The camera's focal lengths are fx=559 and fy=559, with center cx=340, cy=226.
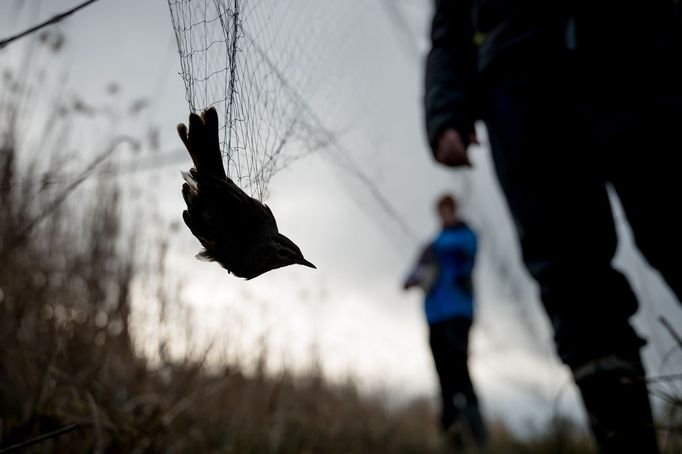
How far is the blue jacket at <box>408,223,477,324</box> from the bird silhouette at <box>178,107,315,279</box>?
3.08 meters

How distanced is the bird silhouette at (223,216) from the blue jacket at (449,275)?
308 centimetres

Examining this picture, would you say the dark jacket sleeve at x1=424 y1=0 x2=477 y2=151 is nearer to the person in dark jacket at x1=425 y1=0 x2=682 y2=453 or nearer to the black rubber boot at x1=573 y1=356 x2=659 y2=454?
the person in dark jacket at x1=425 y1=0 x2=682 y2=453

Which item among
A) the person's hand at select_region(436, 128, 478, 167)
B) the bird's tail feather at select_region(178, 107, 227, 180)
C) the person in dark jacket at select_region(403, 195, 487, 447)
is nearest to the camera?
the bird's tail feather at select_region(178, 107, 227, 180)

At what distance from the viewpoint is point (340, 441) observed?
2496 mm

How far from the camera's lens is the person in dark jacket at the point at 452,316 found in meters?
3.38

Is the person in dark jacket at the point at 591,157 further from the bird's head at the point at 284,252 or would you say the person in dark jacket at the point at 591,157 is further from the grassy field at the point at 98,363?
the bird's head at the point at 284,252

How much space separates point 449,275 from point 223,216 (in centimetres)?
320

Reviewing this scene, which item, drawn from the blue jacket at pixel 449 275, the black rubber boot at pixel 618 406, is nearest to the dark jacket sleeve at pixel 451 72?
the black rubber boot at pixel 618 406

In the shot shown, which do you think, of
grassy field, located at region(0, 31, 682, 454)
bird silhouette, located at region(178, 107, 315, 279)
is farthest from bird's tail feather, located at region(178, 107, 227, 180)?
grassy field, located at region(0, 31, 682, 454)

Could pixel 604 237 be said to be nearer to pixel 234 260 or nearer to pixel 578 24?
pixel 578 24

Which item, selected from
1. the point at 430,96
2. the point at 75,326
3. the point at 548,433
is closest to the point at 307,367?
the point at 548,433

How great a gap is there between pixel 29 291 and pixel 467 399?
97.5 inches

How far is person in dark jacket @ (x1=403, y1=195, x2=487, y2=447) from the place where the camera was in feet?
11.1

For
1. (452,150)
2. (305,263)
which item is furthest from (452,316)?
(305,263)
